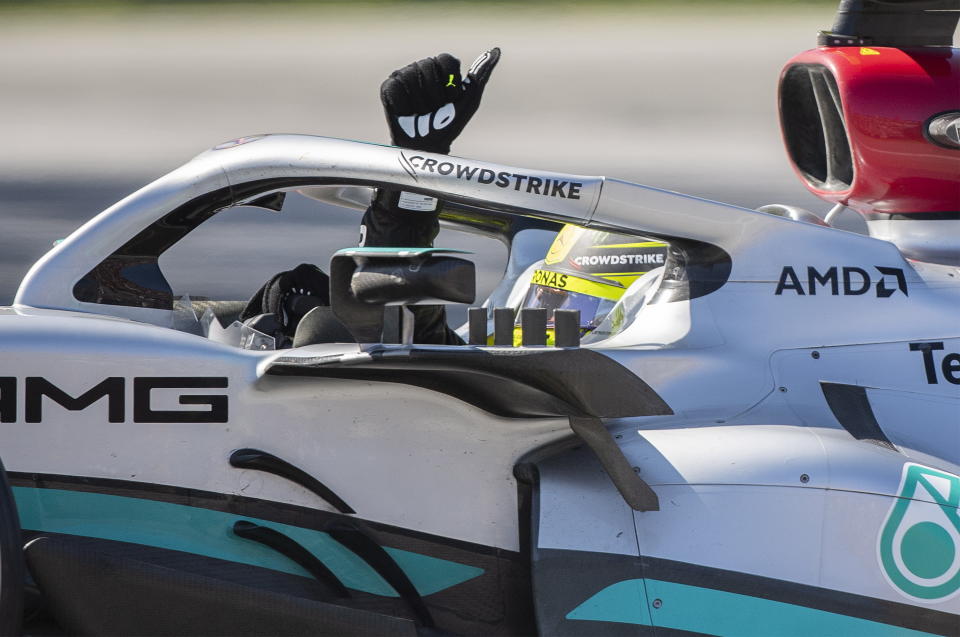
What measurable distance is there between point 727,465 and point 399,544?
25.1 inches

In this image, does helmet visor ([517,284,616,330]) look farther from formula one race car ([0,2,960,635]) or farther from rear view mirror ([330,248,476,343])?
rear view mirror ([330,248,476,343])

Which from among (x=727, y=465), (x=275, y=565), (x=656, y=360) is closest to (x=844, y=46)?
(x=656, y=360)

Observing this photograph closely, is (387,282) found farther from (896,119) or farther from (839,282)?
(896,119)

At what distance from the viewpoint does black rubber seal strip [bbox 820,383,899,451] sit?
2260 millimetres

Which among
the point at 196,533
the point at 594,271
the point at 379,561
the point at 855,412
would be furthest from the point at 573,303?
the point at 196,533

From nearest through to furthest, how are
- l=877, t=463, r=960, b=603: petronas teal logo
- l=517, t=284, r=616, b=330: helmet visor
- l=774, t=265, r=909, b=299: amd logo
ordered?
l=877, t=463, r=960, b=603: petronas teal logo, l=774, t=265, r=909, b=299: amd logo, l=517, t=284, r=616, b=330: helmet visor

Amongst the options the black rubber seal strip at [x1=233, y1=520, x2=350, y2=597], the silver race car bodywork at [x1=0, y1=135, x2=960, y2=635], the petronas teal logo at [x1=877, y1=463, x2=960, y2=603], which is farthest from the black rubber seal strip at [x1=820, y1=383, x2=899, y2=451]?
the black rubber seal strip at [x1=233, y1=520, x2=350, y2=597]

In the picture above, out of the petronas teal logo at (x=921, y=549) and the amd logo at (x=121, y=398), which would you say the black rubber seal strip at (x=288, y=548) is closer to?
the amd logo at (x=121, y=398)

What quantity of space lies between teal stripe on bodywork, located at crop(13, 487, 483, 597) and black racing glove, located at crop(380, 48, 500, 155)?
3.34 feet

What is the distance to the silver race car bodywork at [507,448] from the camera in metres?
2.10

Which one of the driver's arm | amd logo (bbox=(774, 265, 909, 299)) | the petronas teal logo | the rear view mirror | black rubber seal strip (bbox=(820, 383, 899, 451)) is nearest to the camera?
the rear view mirror

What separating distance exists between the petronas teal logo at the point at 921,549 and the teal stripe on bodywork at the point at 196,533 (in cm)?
76

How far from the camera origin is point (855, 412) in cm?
232

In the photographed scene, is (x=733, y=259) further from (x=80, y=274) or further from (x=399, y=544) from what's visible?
(x=80, y=274)
